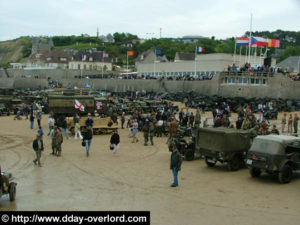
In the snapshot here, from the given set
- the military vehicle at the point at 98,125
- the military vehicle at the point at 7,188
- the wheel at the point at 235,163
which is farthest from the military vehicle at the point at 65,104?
the military vehicle at the point at 7,188

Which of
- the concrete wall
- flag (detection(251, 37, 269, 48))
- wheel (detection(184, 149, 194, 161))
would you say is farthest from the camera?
flag (detection(251, 37, 269, 48))

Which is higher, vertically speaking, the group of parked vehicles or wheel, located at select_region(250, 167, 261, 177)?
the group of parked vehicles

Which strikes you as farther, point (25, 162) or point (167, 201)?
point (25, 162)

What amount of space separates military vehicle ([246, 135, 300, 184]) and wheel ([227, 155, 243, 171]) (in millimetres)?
1276

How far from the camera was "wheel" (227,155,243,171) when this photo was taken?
1498 cm

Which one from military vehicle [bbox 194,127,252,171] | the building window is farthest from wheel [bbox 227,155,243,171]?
the building window

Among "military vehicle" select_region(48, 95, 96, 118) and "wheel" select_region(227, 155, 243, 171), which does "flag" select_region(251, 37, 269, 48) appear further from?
"wheel" select_region(227, 155, 243, 171)

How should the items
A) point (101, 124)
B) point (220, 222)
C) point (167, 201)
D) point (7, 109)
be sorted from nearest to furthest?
1. point (220, 222)
2. point (167, 201)
3. point (101, 124)
4. point (7, 109)

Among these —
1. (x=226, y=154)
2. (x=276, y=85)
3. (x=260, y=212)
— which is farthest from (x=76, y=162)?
(x=276, y=85)

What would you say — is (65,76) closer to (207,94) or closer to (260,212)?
(207,94)

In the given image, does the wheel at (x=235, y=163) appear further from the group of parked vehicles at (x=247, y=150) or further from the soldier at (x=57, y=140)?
the soldier at (x=57, y=140)

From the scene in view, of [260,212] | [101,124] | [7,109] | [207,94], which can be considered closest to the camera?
[260,212]

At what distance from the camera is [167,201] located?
11094 mm

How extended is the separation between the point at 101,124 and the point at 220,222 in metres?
16.6
